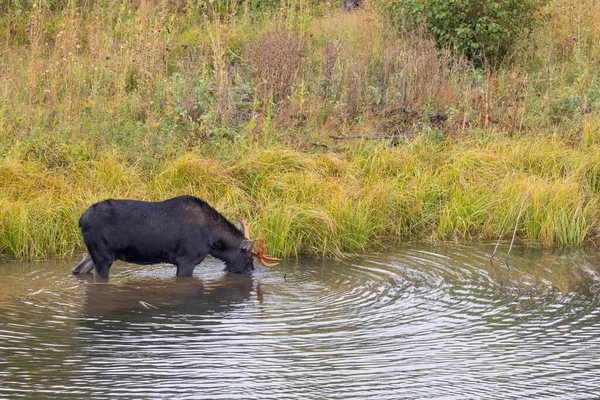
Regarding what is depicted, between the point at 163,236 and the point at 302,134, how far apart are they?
423 cm

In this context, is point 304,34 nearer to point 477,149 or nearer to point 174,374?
point 477,149

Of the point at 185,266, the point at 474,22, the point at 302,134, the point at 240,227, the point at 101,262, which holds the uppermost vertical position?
the point at 474,22

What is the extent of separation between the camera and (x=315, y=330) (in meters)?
7.07

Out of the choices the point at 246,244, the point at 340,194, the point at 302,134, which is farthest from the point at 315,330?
the point at 302,134

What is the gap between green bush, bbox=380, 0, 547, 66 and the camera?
1465 cm

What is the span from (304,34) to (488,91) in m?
4.38

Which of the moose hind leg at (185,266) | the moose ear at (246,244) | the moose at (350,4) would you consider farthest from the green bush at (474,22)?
the moose hind leg at (185,266)

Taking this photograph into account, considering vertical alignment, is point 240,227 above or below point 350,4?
below

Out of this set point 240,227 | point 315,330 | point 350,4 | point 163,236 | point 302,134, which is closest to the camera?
Result: point 315,330

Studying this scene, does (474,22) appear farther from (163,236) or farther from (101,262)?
(101,262)

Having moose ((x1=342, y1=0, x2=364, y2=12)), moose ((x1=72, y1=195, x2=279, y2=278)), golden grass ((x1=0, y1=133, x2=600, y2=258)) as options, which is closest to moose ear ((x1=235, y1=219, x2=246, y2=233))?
moose ((x1=72, y1=195, x2=279, y2=278))

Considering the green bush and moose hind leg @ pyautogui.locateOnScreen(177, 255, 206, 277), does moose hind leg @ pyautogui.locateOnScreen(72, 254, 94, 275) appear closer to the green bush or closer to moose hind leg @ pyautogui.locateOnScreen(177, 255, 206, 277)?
moose hind leg @ pyautogui.locateOnScreen(177, 255, 206, 277)

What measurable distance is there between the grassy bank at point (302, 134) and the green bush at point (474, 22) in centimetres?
34

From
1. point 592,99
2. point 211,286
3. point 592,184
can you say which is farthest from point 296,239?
point 592,99
